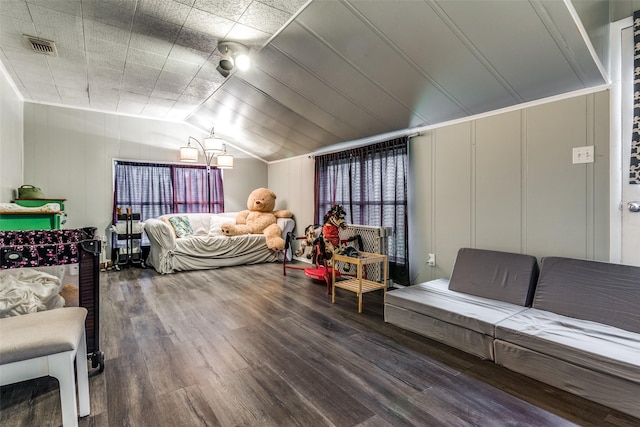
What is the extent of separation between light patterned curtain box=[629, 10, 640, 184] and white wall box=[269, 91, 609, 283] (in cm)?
18

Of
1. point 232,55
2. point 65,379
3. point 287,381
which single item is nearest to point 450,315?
point 287,381

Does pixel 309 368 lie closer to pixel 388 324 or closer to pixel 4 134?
pixel 388 324

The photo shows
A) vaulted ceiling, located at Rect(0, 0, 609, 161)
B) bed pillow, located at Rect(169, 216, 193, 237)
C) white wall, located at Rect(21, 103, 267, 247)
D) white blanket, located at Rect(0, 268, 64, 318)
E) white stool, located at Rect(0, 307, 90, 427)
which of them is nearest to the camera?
white stool, located at Rect(0, 307, 90, 427)

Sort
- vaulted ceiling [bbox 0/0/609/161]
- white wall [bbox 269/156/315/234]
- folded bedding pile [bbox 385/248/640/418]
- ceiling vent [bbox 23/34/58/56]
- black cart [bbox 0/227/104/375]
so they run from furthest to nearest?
white wall [bbox 269/156/315/234] → ceiling vent [bbox 23/34/58/56] → vaulted ceiling [bbox 0/0/609/161] → folded bedding pile [bbox 385/248/640/418] → black cart [bbox 0/227/104/375]

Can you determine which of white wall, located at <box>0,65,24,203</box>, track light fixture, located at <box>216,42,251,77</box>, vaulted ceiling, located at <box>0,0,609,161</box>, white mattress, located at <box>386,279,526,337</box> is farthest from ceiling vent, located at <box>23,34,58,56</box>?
white mattress, located at <box>386,279,526,337</box>

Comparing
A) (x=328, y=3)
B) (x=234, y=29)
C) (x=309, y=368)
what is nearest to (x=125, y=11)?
(x=234, y=29)

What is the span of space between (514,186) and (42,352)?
3334mm

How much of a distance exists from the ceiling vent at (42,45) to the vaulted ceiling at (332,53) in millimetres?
66

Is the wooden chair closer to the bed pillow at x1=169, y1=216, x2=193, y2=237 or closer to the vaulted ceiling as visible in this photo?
the vaulted ceiling

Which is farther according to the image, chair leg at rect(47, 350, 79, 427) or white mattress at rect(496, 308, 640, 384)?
white mattress at rect(496, 308, 640, 384)

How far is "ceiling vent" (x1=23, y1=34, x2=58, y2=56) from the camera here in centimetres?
281

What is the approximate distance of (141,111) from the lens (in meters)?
5.07

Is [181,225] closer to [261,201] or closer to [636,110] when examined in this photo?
[261,201]

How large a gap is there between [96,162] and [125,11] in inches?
137
